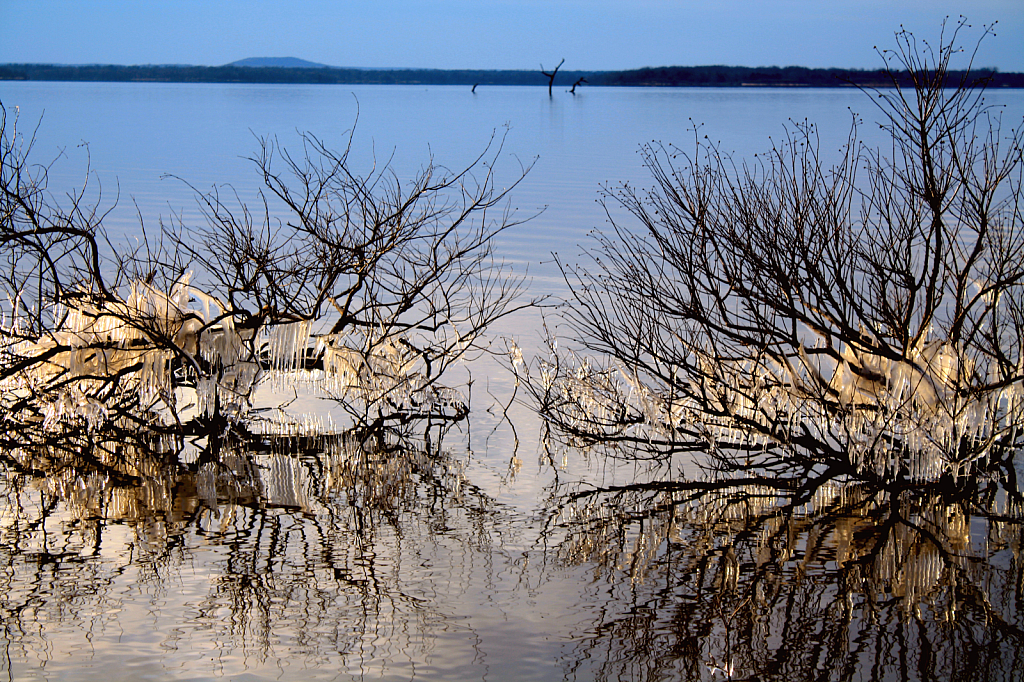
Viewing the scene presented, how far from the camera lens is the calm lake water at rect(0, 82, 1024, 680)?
6387 millimetres

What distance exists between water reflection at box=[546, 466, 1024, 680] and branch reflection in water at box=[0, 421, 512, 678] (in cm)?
99

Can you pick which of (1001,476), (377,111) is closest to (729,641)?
(1001,476)

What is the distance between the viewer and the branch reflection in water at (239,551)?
21.5ft

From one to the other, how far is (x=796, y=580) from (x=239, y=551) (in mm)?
3883

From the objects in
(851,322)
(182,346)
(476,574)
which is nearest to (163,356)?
(182,346)

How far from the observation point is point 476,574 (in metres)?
7.52

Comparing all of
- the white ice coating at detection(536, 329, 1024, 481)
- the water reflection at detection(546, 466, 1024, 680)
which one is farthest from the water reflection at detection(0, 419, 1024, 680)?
the white ice coating at detection(536, 329, 1024, 481)

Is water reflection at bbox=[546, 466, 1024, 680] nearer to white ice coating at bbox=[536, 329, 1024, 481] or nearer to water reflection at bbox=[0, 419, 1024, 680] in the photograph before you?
water reflection at bbox=[0, 419, 1024, 680]

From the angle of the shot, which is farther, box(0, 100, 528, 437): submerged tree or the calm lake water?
box(0, 100, 528, 437): submerged tree

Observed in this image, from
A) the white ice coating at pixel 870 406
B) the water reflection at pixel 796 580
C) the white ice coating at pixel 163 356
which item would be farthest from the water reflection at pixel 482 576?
the white ice coating at pixel 163 356

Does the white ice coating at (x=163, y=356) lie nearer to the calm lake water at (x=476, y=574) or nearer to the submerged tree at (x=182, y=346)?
the submerged tree at (x=182, y=346)

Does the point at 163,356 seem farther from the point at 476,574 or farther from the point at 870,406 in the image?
the point at 870,406

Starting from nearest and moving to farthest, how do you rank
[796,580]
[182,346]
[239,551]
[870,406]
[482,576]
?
[796,580]
[482,576]
[239,551]
[870,406]
[182,346]

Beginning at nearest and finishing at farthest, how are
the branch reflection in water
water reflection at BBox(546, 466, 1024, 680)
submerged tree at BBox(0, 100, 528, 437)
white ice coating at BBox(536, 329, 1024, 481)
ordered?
water reflection at BBox(546, 466, 1024, 680) < the branch reflection in water < white ice coating at BBox(536, 329, 1024, 481) < submerged tree at BBox(0, 100, 528, 437)
